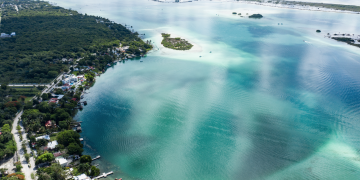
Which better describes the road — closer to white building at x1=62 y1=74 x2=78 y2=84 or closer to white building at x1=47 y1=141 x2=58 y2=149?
white building at x1=47 y1=141 x2=58 y2=149

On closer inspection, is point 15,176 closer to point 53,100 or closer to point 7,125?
point 7,125

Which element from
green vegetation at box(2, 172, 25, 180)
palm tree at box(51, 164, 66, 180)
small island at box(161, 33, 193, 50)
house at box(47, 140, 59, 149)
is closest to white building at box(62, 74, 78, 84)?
house at box(47, 140, 59, 149)

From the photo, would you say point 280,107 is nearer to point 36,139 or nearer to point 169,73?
A: point 169,73

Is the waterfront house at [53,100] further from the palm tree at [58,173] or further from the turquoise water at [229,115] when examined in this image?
the palm tree at [58,173]

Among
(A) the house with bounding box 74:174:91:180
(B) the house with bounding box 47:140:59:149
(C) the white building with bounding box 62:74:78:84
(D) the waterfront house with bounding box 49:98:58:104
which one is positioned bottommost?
(A) the house with bounding box 74:174:91:180

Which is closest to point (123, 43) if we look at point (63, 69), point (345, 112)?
point (63, 69)
